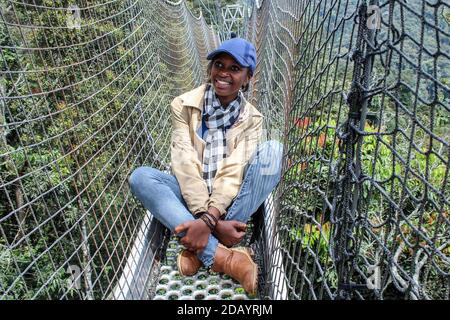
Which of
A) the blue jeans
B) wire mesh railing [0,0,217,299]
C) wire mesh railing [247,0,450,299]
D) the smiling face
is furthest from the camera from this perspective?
the smiling face

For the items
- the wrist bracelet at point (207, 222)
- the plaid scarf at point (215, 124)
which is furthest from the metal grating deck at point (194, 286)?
the plaid scarf at point (215, 124)

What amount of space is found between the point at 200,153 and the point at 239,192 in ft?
0.57

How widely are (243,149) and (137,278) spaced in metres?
0.41

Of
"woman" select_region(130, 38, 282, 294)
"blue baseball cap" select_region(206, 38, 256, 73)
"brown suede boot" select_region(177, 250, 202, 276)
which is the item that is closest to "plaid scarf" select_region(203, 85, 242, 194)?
"woman" select_region(130, 38, 282, 294)

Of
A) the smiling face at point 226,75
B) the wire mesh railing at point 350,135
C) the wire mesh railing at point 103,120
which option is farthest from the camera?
the smiling face at point 226,75

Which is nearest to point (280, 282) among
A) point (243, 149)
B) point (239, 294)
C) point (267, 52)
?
point (239, 294)

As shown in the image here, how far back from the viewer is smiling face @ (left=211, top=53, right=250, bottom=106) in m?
1.14

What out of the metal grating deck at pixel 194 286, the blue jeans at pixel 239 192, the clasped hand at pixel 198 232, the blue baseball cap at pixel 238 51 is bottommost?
the metal grating deck at pixel 194 286

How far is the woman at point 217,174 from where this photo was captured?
3.24 feet

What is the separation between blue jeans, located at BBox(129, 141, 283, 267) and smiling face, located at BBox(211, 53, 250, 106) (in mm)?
175

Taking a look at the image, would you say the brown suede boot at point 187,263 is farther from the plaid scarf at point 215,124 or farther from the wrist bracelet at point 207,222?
the plaid scarf at point 215,124

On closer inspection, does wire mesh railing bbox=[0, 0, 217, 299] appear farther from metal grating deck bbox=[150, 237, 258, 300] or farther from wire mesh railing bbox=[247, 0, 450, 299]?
wire mesh railing bbox=[247, 0, 450, 299]

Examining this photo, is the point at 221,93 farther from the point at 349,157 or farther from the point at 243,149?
the point at 349,157
